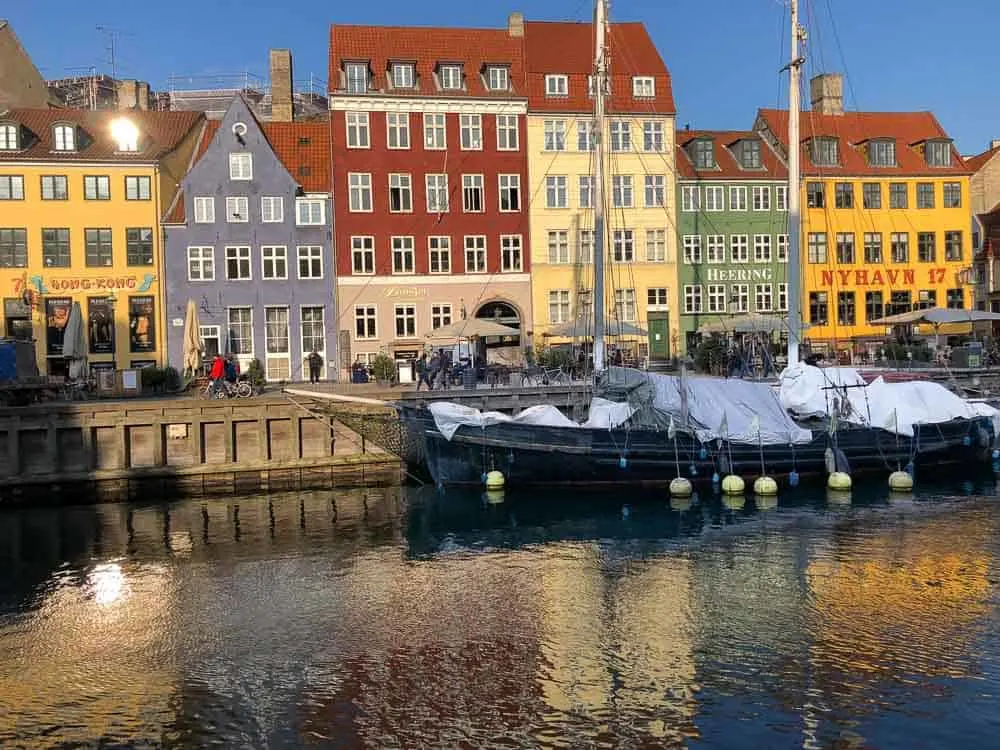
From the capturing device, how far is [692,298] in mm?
53094

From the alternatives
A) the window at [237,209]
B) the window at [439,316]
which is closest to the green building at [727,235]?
the window at [439,316]

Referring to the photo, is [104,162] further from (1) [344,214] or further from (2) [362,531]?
(2) [362,531]

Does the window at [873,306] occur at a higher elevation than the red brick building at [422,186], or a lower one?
lower

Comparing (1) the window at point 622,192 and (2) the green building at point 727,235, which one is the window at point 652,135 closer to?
(2) the green building at point 727,235

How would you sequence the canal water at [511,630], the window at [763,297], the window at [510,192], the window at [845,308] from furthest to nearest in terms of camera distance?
the window at [845,308] < the window at [763,297] < the window at [510,192] < the canal water at [511,630]

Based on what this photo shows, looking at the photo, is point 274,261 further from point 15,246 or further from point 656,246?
point 656,246

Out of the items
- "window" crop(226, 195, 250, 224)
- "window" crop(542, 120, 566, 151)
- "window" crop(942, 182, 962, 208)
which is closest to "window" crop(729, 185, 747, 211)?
"window" crop(542, 120, 566, 151)

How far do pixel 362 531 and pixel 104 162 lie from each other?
1181 inches

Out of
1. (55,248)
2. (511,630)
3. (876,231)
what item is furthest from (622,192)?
(511,630)

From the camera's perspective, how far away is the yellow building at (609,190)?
167 feet

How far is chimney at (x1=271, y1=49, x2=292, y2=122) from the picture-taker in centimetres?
5356

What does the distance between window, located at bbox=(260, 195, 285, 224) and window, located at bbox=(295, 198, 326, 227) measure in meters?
0.70

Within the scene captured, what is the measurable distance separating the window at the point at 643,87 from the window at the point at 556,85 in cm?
356

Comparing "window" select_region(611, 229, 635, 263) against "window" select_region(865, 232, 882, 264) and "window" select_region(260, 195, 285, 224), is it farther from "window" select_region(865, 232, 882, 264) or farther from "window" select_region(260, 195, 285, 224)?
"window" select_region(260, 195, 285, 224)
